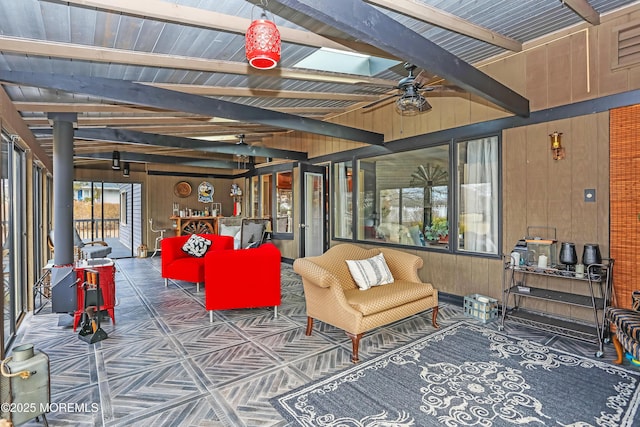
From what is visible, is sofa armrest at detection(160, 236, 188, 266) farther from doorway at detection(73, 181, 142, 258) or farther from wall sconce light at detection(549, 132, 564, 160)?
wall sconce light at detection(549, 132, 564, 160)

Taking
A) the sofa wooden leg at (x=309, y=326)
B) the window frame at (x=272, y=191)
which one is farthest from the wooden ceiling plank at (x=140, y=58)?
the window frame at (x=272, y=191)

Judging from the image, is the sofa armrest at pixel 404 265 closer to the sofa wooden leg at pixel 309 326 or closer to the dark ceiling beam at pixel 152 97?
the sofa wooden leg at pixel 309 326

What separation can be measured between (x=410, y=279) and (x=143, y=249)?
26.9 ft

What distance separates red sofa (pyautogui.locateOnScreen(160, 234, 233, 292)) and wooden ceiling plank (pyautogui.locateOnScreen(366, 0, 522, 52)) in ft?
13.2

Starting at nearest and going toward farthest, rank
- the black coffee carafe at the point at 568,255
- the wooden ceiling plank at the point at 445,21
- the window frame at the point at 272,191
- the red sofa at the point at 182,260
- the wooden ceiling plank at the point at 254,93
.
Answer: the wooden ceiling plank at the point at 445,21 < the black coffee carafe at the point at 568,255 < the wooden ceiling plank at the point at 254,93 < the red sofa at the point at 182,260 < the window frame at the point at 272,191

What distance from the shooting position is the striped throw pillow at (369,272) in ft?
12.2

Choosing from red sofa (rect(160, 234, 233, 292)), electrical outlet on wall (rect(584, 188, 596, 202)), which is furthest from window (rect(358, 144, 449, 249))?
red sofa (rect(160, 234, 233, 292))

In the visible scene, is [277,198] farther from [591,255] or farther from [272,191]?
[591,255]

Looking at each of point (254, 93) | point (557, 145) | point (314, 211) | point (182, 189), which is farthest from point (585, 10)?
point (182, 189)

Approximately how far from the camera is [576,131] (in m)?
3.71

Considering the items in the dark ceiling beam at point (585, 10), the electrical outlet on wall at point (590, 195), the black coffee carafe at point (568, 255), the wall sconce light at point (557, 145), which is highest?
the dark ceiling beam at point (585, 10)

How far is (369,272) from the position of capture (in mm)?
3789

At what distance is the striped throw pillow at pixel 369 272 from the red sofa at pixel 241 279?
1039 millimetres

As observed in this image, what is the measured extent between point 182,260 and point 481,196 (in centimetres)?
482
